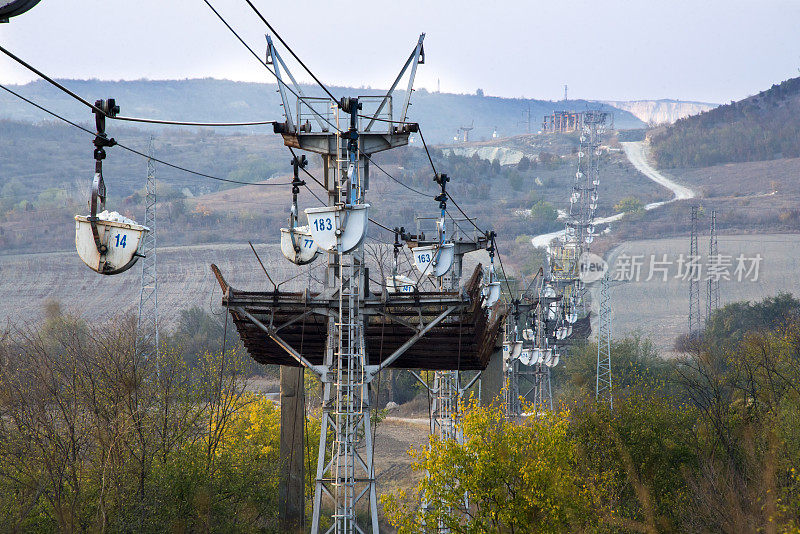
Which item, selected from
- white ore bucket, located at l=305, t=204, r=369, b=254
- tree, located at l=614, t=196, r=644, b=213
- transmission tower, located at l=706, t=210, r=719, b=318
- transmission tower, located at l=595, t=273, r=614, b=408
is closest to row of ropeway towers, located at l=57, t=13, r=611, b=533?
white ore bucket, located at l=305, t=204, r=369, b=254

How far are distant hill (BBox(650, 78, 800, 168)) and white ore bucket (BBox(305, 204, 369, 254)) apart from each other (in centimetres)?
18020

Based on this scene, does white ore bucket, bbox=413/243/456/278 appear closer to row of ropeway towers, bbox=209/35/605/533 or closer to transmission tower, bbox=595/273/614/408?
row of ropeway towers, bbox=209/35/605/533

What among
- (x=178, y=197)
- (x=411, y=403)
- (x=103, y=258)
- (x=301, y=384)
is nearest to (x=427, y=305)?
(x=301, y=384)

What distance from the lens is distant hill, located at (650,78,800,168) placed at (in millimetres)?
178250

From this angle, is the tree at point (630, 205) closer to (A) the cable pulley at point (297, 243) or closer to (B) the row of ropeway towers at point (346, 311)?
(B) the row of ropeway towers at point (346, 311)

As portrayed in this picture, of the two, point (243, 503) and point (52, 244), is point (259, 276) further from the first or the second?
point (243, 503)

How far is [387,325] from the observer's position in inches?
743

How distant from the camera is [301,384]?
22750 millimetres

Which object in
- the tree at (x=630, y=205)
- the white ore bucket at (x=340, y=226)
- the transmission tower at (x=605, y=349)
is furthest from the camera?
the tree at (x=630, y=205)

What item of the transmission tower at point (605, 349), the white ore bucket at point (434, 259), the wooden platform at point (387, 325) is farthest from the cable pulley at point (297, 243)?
the transmission tower at point (605, 349)

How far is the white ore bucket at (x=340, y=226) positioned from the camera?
14.4 metres

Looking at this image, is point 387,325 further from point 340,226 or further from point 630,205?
point 630,205

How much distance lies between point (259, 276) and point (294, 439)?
9646 cm

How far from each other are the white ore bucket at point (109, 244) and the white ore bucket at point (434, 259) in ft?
37.9
